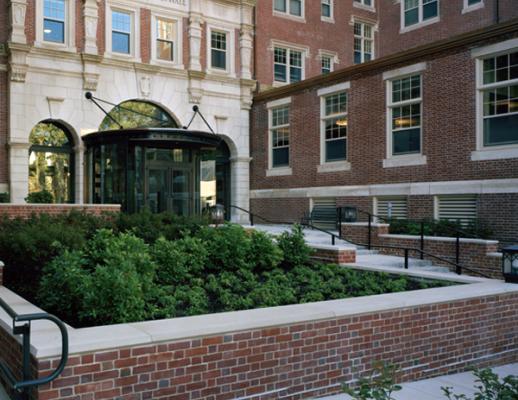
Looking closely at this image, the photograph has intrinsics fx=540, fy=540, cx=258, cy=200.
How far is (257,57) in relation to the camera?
25359 millimetres

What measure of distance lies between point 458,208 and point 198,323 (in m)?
13.1

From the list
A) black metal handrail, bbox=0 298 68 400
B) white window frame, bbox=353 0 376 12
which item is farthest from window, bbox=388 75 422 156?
black metal handrail, bbox=0 298 68 400

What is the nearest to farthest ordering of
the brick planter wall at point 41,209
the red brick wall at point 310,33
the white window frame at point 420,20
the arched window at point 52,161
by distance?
the brick planter wall at point 41,209 → the arched window at point 52,161 → the red brick wall at point 310,33 → the white window frame at point 420,20

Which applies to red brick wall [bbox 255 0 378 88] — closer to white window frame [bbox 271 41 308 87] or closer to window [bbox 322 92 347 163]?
white window frame [bbox 271 41 308 87]

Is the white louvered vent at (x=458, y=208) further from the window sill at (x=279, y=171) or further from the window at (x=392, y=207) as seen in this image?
the window sill at (x=279, y=171)

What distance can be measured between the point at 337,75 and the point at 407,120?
11.8 feet

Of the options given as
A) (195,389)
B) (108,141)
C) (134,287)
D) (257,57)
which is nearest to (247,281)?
(134,287)

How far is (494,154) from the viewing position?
15.5m

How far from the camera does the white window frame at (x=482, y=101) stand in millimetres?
15062

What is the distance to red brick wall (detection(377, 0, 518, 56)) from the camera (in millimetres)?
24719

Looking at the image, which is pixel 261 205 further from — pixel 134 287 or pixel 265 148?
pixel 134 287

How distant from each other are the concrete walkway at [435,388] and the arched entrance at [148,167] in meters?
11.6

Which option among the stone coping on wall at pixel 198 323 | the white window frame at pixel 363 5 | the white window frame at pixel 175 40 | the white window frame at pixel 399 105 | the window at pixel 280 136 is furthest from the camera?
the white window frame at pixel 363 5

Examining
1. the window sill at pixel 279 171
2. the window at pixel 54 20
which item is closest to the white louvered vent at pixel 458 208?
the window sill at pixel 279 171
